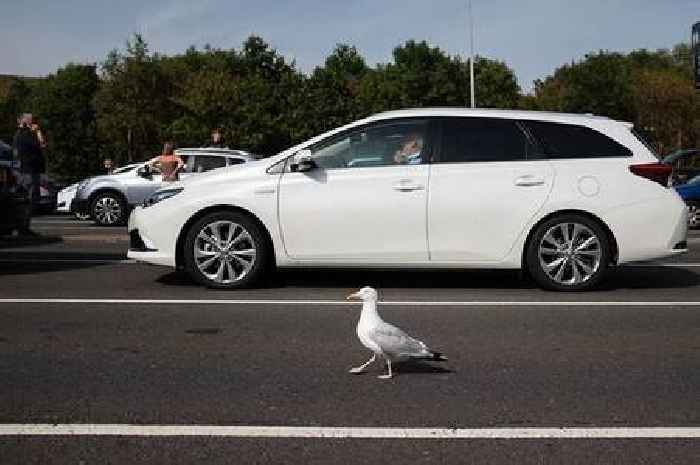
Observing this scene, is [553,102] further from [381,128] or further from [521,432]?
[521,432]

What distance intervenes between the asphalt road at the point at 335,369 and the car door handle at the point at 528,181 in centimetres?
98

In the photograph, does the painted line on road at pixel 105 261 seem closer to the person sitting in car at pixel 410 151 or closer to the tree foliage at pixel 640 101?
the person sitting in car at pixel 410 151

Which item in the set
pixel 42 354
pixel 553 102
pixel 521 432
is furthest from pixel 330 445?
pixel 553 102

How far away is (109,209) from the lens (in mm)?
18922

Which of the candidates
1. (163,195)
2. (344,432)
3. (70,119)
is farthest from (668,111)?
(344,432)

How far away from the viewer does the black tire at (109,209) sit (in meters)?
18.8

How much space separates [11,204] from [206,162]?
295 inches

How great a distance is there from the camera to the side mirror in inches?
337

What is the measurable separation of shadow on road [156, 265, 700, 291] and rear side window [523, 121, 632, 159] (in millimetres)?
1256

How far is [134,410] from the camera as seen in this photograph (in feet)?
15.6

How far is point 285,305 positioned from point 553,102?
51680mm

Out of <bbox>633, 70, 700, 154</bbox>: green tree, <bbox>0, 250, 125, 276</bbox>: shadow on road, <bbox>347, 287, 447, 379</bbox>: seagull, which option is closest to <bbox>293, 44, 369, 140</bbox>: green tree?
<bbox>633, 70, 700, 154</bbox>: green tree

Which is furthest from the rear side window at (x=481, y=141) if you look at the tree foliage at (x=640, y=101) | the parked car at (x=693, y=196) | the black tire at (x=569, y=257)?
the tree foliage at (x=640, y=101)

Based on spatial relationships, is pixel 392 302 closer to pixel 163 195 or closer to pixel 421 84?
pixel 163 195
